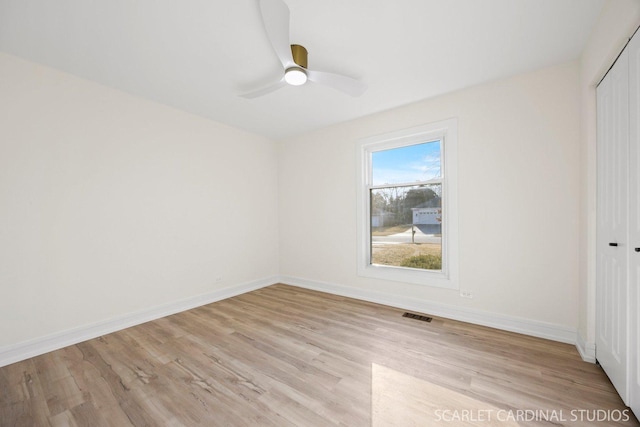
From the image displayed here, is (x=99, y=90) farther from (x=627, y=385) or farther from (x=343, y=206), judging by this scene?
(x=627, y=385)

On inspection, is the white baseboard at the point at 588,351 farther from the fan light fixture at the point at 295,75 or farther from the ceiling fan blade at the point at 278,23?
the ceiling fan blade at the point at 278,23

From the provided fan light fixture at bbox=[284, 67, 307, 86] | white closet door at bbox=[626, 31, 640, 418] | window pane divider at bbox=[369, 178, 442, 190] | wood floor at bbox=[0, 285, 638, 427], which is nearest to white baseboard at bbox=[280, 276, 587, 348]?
wood floor at bbox=[0, 285, 638, 427]

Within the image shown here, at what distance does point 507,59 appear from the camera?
226 centimetres

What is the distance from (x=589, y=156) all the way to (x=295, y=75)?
2463 mm

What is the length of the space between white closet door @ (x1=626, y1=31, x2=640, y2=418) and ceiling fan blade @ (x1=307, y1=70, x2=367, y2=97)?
1688 millimetres

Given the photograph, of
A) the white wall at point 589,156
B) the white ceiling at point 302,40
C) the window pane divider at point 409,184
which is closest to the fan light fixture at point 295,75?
the white ceiling at point 302,40

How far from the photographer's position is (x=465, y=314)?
9.17 ft

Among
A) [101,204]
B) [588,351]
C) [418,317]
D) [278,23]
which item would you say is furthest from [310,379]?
[101,204]

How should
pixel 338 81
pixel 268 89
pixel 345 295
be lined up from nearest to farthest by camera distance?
pixel 338 81 < pixel 268 89 < pixel 345 295

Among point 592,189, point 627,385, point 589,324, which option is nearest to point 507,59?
point 592,189

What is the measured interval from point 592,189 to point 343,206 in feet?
8.47

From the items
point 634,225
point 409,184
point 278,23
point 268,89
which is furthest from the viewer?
point 409,184

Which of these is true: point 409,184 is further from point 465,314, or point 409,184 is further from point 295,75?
point 295,75

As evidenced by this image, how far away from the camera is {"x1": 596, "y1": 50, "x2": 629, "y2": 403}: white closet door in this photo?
5.04 ft
